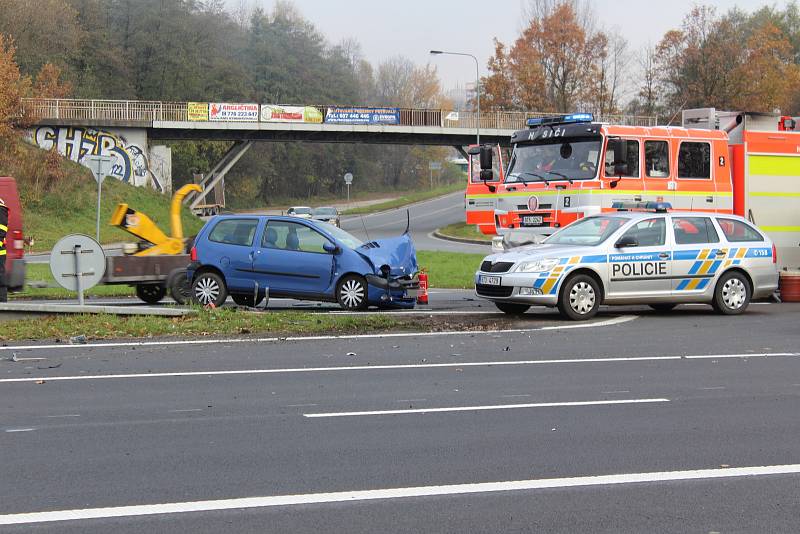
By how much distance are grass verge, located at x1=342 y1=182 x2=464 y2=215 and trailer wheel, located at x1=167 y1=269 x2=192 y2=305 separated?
5939cm

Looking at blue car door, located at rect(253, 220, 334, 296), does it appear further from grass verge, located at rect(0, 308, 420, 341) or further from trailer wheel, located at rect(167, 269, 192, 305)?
grass verge, located at rect(0, 308, 420, 341)

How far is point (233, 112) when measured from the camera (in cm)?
5422

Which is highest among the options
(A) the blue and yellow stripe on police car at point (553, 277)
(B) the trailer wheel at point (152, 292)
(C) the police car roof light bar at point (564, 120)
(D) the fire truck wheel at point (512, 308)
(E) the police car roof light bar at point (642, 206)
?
(C) the police car roof light bar at point (564, 120)

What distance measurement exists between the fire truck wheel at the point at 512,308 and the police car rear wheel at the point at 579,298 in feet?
2.79

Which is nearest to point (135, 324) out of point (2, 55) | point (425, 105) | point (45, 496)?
point (45, 496)

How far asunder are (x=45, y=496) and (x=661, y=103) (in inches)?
2485

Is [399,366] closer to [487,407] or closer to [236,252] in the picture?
[487,407]

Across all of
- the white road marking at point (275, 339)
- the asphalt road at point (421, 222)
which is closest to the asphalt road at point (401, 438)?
the white road marking at point (275, 339)

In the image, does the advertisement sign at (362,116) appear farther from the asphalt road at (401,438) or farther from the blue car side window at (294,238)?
the asphalt road at (401,438)

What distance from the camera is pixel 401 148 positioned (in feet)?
362

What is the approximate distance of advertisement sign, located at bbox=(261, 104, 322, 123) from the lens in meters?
54.7

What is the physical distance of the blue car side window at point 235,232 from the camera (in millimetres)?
15570

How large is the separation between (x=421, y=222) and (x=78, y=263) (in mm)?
56487

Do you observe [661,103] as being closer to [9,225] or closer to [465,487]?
[9,225]
